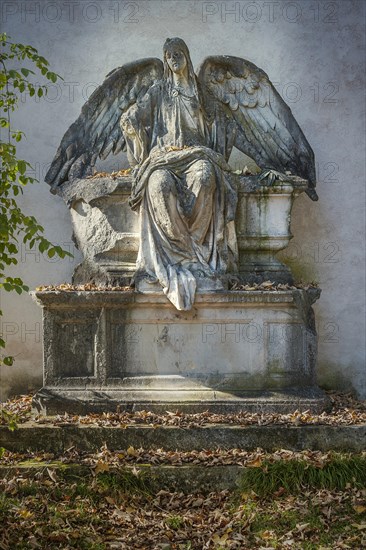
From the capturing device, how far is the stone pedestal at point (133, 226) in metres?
7.04

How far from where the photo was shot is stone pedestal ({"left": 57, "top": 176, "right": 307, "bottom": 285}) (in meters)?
7.04

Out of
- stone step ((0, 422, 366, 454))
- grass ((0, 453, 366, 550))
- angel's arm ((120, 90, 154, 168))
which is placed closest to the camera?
grass ((0, 453, 366, 550))

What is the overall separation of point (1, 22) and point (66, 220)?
1951mm

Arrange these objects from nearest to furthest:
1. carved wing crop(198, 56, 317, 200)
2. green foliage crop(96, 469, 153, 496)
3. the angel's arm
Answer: green foliage crop(96, 469, 153, 496)
the angel's arm
carved wing crop(198, 56, 317, 200)

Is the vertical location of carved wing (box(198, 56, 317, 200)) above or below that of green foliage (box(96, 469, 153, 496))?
above

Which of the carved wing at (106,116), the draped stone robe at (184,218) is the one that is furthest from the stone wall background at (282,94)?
the draped stone robe at (184,218)

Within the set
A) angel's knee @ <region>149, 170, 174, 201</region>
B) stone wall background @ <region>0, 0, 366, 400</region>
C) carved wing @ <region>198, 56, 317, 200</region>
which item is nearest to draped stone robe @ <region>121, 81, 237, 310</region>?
angel's knee @ <region>149, 170, 174, 201</region>

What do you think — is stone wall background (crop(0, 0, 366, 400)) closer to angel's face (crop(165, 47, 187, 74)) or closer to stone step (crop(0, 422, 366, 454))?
angel's face (crop(165, 47, 187, 74))

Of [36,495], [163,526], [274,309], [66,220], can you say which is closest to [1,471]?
[36,495]

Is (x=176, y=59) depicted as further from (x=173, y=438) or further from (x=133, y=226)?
(x=173, y=438)

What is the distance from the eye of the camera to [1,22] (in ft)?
27.7

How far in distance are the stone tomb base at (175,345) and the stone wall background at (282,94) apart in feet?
5.59

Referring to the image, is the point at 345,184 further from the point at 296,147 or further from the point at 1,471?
the point at 1,471

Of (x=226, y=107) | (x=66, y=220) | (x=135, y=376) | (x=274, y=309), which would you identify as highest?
(x=226, y=107)
